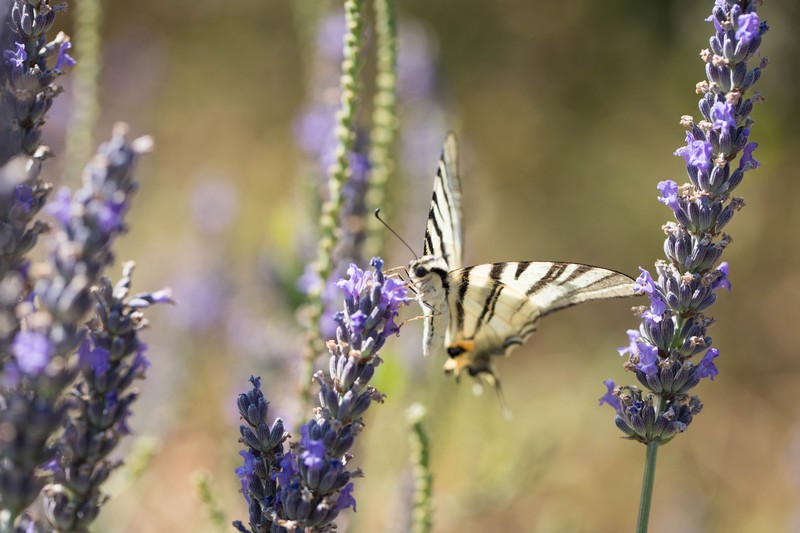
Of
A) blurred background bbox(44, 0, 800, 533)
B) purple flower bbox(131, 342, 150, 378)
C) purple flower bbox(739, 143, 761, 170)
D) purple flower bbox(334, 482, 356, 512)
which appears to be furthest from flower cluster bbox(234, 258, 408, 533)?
blurred background bbox(44, 0, 800, 533)

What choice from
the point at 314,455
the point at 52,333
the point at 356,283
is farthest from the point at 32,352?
the point at 356,283

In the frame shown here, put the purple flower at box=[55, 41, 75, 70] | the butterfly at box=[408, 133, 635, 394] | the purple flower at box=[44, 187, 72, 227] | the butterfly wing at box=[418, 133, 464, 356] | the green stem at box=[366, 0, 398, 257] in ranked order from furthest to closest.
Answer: the butterfly wing at box=[418, 133, 464, 356]
the green stem at box=[366, 0, 398, 257]
the butterfly at box=[408, 133, 635, 394]
the purple flower at box=[55, 41, 75, 70]
the purple flower at box=[44, 187, 72, 227]

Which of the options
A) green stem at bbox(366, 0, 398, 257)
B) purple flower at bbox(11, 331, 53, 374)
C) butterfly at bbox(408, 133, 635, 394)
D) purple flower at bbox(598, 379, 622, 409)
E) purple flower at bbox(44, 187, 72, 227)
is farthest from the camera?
green stem at bbox(366, 0, 398, 257)

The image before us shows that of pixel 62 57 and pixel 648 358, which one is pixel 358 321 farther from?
pixel 62 57

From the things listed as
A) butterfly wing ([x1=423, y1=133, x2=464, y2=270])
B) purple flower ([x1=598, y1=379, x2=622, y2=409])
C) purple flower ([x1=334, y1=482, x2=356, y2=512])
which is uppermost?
butterfly wing ([x1=423, y1=133, x2=464, y2=270])

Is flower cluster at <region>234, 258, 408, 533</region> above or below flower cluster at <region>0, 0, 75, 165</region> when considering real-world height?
below

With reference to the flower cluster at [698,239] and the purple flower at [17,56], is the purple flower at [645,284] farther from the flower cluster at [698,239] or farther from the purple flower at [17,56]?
the purple flower at [17,56]

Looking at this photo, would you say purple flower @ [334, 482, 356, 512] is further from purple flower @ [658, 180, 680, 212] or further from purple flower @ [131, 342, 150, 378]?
purple flower @ [658, 180, 680, 212]

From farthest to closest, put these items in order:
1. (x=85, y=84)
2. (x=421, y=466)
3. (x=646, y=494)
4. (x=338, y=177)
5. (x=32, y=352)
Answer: (x=85, y=84) → (x=338, y=177) → (x=421, y=466) → (x=646, y=494) → (x=32, y=352)
